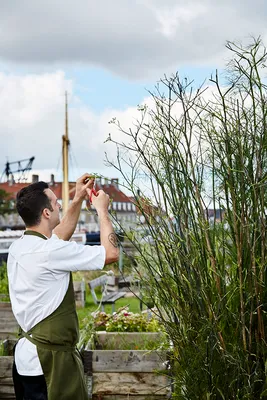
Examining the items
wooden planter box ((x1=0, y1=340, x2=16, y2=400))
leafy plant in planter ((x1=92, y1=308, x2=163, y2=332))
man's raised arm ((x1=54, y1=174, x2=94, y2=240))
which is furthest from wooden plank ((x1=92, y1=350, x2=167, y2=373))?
man's raised arm ((x1=54, y1=174, x2=94, y2=240))

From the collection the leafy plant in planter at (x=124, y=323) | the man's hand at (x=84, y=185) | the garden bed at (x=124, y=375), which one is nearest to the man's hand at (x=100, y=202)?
the man's hand at (x=84, y=185)

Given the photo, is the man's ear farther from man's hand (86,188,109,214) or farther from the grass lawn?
the grass lawn

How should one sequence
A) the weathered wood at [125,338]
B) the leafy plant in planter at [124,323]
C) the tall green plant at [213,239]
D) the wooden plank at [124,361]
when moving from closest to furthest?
the tall green plant at [213,239]
the wooden plank at [124,361]
the weathered wood at [125,338]
the leafy plant in planter at [124,323]

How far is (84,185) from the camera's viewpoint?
3646 mm

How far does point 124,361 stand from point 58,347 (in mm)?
1924

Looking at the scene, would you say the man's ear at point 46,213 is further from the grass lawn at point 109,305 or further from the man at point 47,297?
the grass lawn at point 109,305

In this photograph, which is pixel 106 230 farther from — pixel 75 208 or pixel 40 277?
pixel 75 208

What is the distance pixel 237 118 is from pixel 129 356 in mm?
2495

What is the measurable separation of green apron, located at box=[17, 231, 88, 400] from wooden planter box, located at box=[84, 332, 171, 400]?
5.94ft

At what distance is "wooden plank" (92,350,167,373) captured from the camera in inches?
206

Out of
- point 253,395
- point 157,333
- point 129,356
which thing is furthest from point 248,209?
point 157,333

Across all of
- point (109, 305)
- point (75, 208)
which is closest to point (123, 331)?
point (75, 208)

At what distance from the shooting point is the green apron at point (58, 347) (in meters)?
3.37

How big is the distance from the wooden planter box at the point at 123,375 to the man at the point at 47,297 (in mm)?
1766
